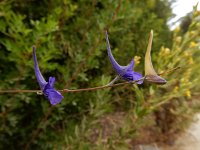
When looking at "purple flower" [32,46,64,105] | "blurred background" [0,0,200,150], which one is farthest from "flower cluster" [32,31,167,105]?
"blurred background" [0,0,200,150]

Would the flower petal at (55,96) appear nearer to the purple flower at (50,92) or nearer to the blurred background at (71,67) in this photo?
the purple flower at (50,92)

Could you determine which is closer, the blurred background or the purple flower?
the purple flower

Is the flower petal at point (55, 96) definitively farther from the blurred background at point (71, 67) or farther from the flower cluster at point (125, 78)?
the blurred background at point (71, 67)

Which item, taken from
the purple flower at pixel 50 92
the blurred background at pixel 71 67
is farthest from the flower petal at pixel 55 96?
the blurred background at pixel 71 67

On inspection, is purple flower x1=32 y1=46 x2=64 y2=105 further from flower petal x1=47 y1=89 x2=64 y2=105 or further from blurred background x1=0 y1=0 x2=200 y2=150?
blurred background x1=0 y1=0 x2=200 y2=150

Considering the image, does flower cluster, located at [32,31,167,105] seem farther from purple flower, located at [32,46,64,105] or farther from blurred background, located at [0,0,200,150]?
blurred background, located at [0,0,200,150]

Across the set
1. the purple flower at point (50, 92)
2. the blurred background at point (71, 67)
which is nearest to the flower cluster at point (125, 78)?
the purple flower at point (50, 92)

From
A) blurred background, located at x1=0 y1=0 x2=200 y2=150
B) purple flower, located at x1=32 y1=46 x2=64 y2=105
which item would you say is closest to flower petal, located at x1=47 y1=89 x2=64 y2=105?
purple flower, located at x1=32 y1=46 x2=64 y2=105

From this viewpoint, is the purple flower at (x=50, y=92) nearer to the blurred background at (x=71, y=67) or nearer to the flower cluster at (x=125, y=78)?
the flower cluster at (x=125, y=78)

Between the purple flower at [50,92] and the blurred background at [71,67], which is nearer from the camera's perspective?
the purple flower at [50,92]

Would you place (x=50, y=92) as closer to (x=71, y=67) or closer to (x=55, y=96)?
(x=55, y=96)

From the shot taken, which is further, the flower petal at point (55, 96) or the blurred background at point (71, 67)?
the blurred background at point (71, 67)

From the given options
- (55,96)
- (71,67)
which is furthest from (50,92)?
(71,67)
